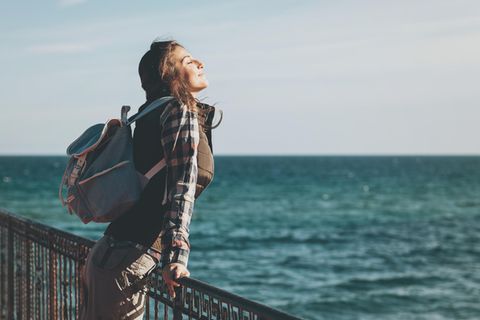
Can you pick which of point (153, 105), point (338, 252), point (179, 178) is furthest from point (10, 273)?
point (338, 252)

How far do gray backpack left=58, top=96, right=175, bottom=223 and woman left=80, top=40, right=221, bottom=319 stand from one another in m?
0.05

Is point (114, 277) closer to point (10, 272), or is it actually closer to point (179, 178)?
point (179, 178)

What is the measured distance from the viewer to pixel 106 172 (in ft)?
9.58

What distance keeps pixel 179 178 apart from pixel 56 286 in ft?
7.38

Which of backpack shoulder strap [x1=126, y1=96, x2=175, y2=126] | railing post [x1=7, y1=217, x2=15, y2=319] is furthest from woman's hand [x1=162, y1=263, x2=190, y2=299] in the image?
railing post [x1=7, y1=217, x2=15, y2=319]

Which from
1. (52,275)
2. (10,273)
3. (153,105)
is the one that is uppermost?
(153,105)

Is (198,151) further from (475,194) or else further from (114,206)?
(475,194)

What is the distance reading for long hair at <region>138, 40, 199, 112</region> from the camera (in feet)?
10.0

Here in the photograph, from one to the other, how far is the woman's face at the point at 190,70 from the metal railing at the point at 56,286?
852 mm

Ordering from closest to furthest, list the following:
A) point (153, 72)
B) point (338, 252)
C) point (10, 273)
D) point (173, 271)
Result: 1. point (173, 271)
2. point (153, 72)
3. point (10, 273)
4. point (338, 252)

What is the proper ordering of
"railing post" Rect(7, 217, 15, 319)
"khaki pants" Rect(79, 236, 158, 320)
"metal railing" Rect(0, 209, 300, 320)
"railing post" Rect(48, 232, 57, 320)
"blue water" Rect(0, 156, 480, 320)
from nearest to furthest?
1. "metal railing" Rect(0, 209, 300, 320)
2. "khaki pants" Rect(79, 236, 158, 320)
3. "railing post" Rect(48, 232, 57, 320)
4. "railing post" Rect(7, 217, 15, 319)
5. "blue water" Rect(0, 156, 480, 320)

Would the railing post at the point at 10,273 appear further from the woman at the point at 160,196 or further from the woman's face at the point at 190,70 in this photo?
the woman's face at the point at 190,70

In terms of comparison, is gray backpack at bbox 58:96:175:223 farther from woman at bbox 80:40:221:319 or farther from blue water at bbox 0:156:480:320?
blue water at bbox 0:156:480:320

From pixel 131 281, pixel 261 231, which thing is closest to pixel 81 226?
pixel 261 231
